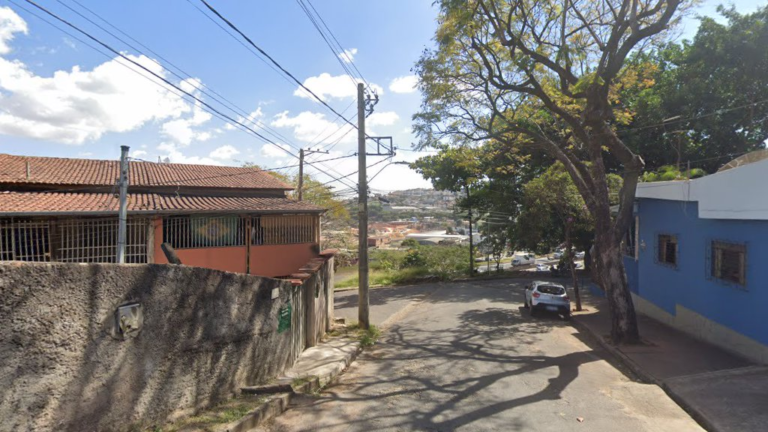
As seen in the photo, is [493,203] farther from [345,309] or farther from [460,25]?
[460,25]

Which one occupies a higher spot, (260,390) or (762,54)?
(762,54)

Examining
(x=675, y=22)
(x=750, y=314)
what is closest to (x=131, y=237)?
(x=750, y=314)

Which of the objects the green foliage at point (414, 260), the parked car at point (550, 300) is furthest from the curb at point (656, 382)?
the green foliage at point (414, 260)

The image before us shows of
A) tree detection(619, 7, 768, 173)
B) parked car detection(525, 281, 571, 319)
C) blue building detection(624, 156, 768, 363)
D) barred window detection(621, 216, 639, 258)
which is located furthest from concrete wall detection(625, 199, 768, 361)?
tree detection(619, 7, 768, 173)

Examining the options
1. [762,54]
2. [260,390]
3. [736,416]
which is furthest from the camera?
[762,54]

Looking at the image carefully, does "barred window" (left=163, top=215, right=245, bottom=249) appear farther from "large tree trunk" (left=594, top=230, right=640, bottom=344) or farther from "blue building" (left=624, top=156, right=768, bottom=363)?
"blue building" (left=624, top=156, right=768, bottom=363)

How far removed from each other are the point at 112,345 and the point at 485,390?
5.57 m

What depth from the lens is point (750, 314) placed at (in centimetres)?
873

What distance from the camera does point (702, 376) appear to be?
7770 millimetres

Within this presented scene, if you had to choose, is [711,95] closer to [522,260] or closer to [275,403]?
[275,403]

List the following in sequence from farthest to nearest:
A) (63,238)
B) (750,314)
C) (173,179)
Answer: (173,179) < (63,238) < (750,314)

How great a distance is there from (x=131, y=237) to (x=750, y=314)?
541 inches

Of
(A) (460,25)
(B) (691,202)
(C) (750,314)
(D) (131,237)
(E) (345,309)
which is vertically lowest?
(E) (345,309)

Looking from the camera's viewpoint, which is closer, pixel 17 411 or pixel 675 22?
pixel 17 411
